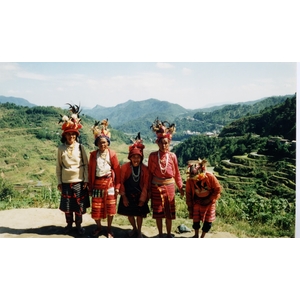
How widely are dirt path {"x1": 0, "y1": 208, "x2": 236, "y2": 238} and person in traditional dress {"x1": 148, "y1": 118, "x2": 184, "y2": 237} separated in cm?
61

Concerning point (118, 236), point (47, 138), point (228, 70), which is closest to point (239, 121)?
point (228, 70)

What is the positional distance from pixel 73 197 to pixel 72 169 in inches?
15.7

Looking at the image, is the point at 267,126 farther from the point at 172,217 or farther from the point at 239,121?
the point at 172,217

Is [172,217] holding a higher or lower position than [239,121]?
lower

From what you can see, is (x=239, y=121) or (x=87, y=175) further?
(x=239, y=121)

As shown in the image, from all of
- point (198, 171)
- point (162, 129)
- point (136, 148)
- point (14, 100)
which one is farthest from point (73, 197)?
point (14, 100)

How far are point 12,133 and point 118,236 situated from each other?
16.9 ft

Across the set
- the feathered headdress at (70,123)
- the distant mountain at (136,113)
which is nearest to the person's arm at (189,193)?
the feathered headdress at (70,123)

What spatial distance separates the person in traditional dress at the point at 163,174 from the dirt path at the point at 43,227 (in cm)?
61

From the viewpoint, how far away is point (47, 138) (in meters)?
8.48

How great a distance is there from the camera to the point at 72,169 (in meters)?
4.18

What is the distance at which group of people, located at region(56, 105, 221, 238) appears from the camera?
417 cm

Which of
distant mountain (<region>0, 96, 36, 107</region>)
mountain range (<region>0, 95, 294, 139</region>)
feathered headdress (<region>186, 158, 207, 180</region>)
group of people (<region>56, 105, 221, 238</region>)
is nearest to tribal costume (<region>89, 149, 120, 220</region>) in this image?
group of people (<region>56, 105, 221, 238</region>)

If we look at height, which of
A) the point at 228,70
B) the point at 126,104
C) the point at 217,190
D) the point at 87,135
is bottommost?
the point at 217,190
